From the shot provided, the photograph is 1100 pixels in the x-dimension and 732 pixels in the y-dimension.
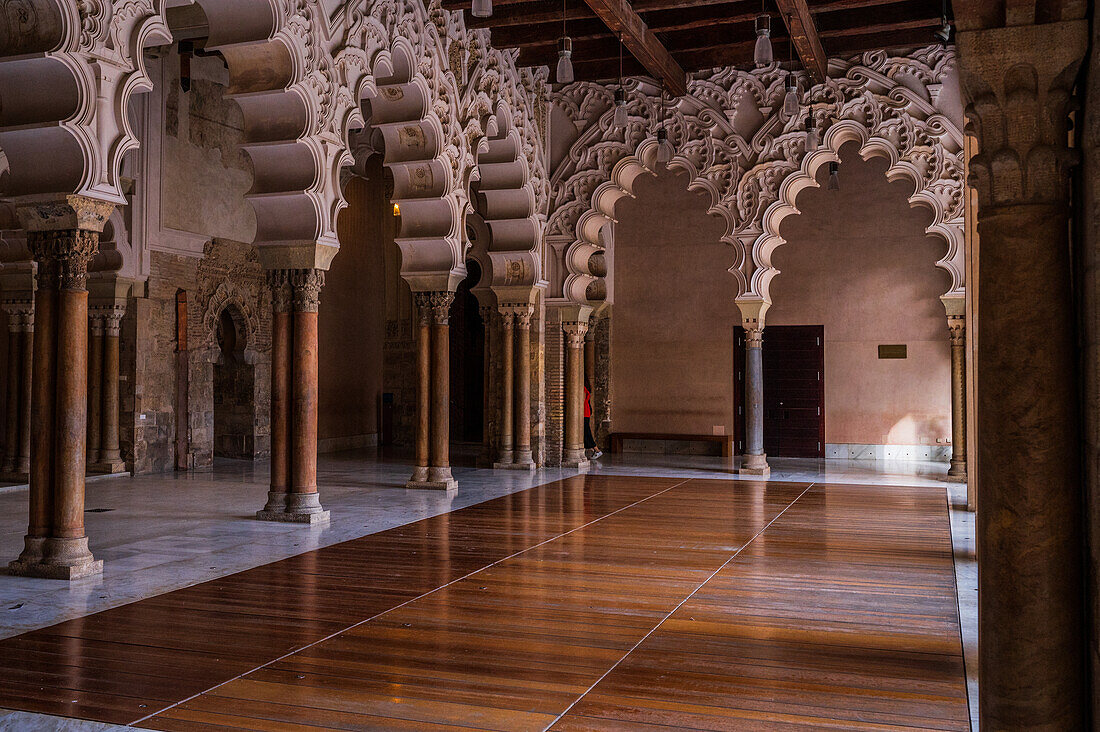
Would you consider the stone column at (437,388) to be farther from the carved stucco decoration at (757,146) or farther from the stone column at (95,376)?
the stone column at (95,376)

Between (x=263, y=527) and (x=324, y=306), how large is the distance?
9165mm

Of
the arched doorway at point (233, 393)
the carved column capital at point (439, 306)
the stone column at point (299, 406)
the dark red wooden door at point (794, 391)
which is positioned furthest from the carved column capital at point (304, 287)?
the dark red wooden door at point (794, 391)

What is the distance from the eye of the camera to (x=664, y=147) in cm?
1192

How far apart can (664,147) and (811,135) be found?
1.82 metres

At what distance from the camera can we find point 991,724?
8.43 feet

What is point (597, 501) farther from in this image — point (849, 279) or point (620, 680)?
point (849, 279)

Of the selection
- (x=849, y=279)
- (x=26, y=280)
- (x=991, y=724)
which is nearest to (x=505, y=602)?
(x=991, y=724)

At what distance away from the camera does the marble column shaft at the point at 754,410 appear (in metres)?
12.9

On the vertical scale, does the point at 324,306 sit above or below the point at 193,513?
above

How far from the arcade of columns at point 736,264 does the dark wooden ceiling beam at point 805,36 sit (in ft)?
1.79

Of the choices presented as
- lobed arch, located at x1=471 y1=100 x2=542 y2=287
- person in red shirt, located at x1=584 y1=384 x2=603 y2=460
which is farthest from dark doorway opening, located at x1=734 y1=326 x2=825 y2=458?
lobed arch, located at x1=471 y1=100 x2=542 y2=287

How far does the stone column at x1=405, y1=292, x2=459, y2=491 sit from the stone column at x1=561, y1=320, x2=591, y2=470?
3064 mm

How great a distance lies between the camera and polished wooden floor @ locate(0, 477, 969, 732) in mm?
3645

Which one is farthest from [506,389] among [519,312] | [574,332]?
[574,332]
